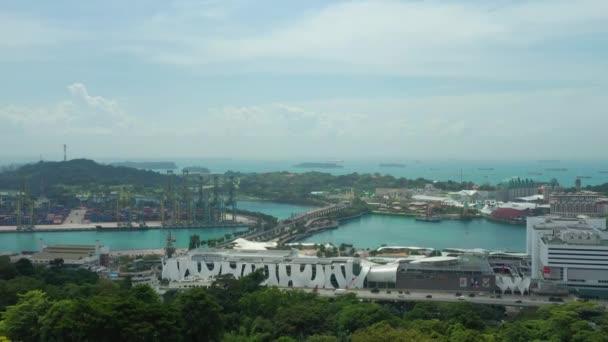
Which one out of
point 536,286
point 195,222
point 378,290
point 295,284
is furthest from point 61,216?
point 536,286

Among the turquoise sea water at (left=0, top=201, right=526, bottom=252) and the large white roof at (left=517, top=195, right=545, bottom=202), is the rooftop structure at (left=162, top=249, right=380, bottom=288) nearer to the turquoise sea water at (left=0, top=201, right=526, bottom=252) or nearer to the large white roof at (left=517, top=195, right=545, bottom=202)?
the turquoise sea water at (left=0, top=201, right=526, bottom=252)

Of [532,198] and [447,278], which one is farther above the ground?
[532,198]

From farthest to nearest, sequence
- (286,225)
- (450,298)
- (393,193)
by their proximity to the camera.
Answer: (393,193), (286,225), (450,298)

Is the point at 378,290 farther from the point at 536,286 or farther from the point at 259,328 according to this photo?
the point at 259,328

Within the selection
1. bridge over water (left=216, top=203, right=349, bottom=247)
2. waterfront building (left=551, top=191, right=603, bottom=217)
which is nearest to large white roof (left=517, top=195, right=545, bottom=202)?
waterfront building (left=551, top=191, right=603, bottom=217)

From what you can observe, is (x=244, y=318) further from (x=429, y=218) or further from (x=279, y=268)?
(x=429, y=218)

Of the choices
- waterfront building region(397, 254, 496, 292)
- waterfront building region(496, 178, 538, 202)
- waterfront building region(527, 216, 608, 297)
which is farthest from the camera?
waterfront building region(496, 178, 538, 202)

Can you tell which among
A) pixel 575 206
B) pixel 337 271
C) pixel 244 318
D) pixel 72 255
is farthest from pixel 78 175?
pixel 244 318
